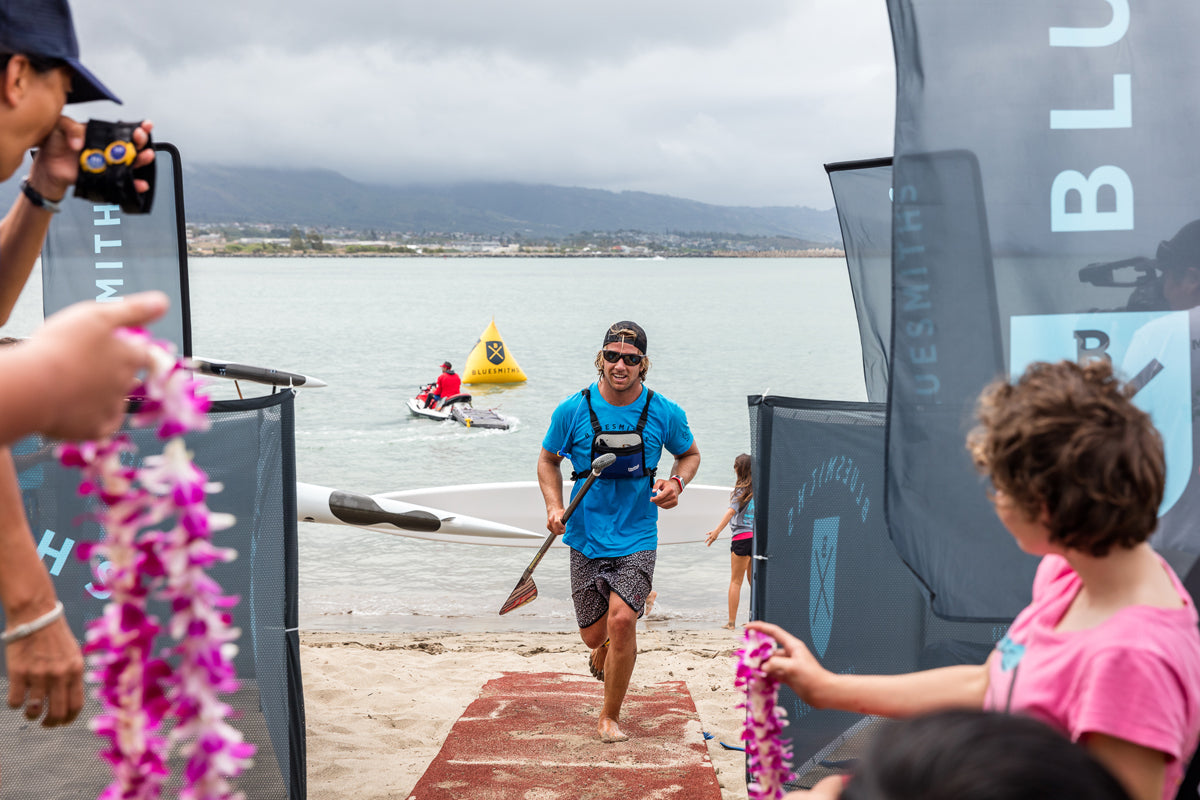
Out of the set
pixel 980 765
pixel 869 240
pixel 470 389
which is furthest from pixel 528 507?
pixel 470 389

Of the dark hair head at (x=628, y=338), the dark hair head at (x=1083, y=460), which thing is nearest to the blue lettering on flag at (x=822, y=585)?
the dark hair head at (x=628, y=338)

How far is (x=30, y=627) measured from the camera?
5.29ft

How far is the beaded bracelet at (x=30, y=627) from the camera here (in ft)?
5.24

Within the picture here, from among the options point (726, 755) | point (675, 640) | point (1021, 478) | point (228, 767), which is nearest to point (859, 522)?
point (726, 755)

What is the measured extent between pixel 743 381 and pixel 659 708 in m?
29.2

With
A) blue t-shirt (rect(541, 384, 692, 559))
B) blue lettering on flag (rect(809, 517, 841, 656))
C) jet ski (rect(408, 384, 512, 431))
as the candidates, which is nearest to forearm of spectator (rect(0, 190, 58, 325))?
blue lettering on flag (rect(809, 517, 841, 656))

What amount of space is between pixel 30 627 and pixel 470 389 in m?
28.7

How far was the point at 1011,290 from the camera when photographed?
94.1 inches

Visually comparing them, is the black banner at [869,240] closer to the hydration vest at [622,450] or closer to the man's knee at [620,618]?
the hydration vest at [622,450]

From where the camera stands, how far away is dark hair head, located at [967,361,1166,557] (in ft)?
4.71

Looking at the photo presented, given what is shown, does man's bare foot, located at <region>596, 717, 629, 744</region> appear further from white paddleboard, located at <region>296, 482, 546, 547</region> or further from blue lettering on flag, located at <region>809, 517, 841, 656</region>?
white paddleboard, located at <region>296, 482, 546, 547</region>

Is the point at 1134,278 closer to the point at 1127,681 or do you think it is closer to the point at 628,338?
the point at 1127,681

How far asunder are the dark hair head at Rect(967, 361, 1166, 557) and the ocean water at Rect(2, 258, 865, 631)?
2303mm

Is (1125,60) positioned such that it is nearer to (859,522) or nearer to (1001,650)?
(1001,650)
